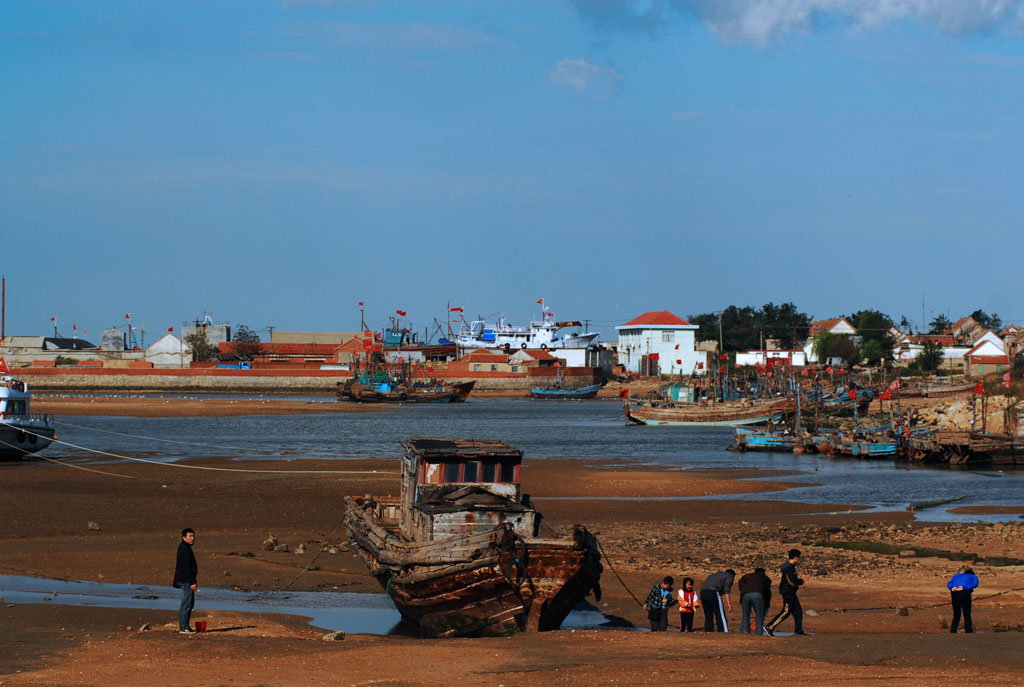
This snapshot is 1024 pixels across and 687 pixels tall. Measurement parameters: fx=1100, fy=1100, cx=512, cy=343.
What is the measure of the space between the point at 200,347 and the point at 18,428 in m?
125

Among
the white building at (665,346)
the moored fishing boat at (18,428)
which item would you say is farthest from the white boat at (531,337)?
the moored fishing boat at (18,428)

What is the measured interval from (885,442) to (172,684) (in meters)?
45.3

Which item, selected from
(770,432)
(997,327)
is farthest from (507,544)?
(997,327)

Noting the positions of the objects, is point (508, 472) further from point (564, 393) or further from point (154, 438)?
point (564, 393)

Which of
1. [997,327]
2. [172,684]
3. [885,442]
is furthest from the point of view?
[997,327]

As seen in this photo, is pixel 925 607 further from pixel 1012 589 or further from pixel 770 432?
pixel 770 432

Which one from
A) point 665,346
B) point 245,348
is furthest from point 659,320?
point 245,348

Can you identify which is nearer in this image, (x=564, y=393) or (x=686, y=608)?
(x=686, y=608)

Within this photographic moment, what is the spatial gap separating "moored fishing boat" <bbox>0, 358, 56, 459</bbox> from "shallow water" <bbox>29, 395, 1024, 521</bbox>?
176 centimetres

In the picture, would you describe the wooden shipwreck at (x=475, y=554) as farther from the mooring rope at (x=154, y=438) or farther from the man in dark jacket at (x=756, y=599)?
the mooring rope at (x=154, y=438)

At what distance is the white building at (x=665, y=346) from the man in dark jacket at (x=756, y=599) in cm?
13852

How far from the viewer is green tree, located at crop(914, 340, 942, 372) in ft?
461

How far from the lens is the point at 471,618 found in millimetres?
15633

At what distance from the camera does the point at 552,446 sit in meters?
58.0
